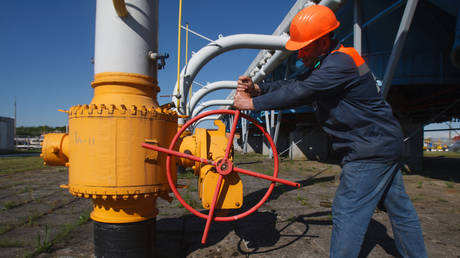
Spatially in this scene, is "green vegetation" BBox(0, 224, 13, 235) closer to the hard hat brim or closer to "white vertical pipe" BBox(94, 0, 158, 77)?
"white vertical pipe" BBox(94, 0, 158, 77)

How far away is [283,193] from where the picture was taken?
4227 mm

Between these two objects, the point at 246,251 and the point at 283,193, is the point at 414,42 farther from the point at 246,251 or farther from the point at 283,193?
the point at 246,251

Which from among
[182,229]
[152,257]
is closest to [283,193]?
[182,229]

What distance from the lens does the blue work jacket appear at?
1397 millimetres

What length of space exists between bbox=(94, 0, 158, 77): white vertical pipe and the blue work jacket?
84 cm

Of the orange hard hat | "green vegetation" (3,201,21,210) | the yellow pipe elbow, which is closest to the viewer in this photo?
the orange hard hat

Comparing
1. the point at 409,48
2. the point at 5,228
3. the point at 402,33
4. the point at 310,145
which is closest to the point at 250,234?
the point at 5,228

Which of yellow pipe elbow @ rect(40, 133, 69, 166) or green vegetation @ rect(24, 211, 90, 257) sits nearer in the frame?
yellow pipe elbow @ rect(40, 133, 69, 166)

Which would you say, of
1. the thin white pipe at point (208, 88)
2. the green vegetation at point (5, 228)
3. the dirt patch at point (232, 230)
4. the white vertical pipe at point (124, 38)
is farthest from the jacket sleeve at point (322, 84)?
the thin white pipe at point (208, 88)

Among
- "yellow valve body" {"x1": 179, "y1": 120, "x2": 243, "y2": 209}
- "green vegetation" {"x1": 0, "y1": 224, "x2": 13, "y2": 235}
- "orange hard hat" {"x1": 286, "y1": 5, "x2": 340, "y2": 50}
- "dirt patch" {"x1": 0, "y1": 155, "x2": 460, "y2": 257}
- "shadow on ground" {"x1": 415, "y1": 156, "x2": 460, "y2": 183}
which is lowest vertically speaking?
"shadow on ground" {"x1": 415, "y1": 156, "x2": 460, "y2": 183}

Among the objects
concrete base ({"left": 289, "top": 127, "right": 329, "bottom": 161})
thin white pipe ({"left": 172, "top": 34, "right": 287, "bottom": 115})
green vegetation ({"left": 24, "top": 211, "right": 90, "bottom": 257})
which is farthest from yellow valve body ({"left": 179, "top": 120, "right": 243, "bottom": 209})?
concrete base ({"left": 289, "top": 127, "right": 329, "bottom": 161})

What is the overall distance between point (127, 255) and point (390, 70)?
5.34 m

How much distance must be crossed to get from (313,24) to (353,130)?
647 mm

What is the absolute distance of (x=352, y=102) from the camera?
1.47 m
